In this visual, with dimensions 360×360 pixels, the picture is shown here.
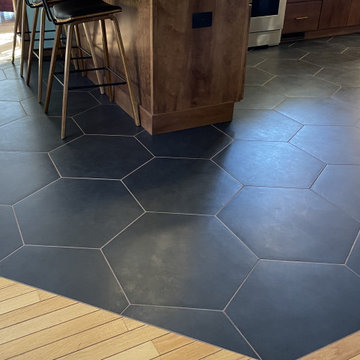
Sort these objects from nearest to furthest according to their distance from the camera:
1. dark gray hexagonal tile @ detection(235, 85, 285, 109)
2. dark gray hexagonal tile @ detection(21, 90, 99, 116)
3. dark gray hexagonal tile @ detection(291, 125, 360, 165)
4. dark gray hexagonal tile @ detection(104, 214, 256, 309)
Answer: dark gray hexagonal tile @ detection(104, 214, 256, 309), dark gray hexagonal tile @ detection(291, 125, 360, 165), dark gray hexagonal tile @ detection(21, 90, 99, 116), dark gray hexagonal tile @ detection(235, 85, 285, 109)

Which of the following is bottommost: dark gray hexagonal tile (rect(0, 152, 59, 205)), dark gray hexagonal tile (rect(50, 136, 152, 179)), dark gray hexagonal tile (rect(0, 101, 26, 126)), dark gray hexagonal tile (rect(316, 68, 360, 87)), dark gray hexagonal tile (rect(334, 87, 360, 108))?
dark gray hexagonal tile (rect(0, 101, 26, 126))

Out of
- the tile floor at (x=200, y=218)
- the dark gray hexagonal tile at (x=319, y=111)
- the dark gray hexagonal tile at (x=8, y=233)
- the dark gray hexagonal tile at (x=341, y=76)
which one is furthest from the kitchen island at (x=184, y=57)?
the dark gray hexagonal tile at (x=341, y=76)

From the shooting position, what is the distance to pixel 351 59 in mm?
4078

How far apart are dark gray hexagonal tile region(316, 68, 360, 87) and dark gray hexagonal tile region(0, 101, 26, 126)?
2494 millimetres

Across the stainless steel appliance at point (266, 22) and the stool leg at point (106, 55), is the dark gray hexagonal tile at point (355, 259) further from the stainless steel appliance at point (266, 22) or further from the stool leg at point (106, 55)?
the stainless steel appliance at point (266, 22)

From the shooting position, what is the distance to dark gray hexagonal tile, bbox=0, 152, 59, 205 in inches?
82.7

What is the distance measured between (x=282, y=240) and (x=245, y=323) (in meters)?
0.49

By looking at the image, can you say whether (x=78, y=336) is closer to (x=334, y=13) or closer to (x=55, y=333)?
(x=55, y=333)

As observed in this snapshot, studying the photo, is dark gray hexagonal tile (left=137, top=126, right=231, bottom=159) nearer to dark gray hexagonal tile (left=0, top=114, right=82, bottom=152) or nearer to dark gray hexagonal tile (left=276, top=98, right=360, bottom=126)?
dark gray hexagonal tile (left=0, top=114, right=82, bottom=152)

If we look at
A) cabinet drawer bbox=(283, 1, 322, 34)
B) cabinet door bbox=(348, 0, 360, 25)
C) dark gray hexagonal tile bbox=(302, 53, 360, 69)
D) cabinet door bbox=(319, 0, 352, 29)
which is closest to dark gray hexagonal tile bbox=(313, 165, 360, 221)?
dark gray hexagonal tile bbox=(302, 53, 360, 69)

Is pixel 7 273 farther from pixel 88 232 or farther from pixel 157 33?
pixel 157 33

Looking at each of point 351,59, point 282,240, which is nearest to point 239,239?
point 282,240

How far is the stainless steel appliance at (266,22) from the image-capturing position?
13.9 ft

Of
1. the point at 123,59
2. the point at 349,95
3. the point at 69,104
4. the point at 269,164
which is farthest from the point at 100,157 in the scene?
the point at 349,95
